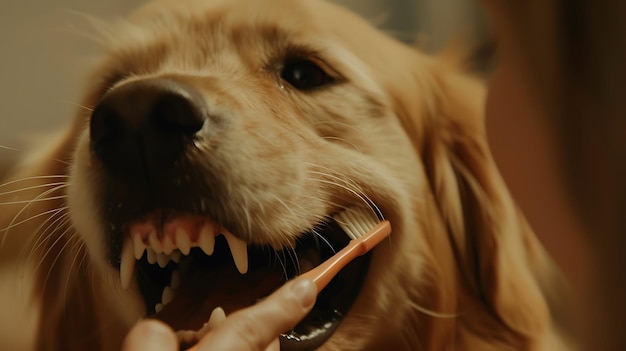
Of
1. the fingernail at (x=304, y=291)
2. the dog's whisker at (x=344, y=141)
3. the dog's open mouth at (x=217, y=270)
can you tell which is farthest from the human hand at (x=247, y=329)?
the dog's whisker at (x=344, y=141)

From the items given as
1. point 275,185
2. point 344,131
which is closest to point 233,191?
point 275,185

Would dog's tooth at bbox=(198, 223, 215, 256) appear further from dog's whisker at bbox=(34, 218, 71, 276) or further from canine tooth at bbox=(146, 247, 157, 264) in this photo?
dog's whisker at bbox=(34, 218, 71, 276)

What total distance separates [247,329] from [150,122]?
0.84 ft

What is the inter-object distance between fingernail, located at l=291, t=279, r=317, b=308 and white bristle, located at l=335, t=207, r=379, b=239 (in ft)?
0.60

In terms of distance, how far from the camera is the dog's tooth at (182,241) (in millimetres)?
732

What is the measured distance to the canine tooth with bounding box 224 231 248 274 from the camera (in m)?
0.76

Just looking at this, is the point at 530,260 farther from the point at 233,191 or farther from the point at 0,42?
the point at 0,42

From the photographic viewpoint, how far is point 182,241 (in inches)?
29.1

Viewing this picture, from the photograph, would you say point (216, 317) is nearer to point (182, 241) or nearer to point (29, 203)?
point (182, 241)

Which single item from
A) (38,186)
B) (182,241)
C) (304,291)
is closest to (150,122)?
(182,241)

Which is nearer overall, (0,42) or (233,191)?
(233,191)

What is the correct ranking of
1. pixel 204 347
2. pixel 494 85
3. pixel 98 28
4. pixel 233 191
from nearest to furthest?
pixel 204 347 < pixel 233 191 < pixel 494 85 < pixel 98 28

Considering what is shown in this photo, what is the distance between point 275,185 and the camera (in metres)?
0.75

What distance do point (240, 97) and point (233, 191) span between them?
0.12m
